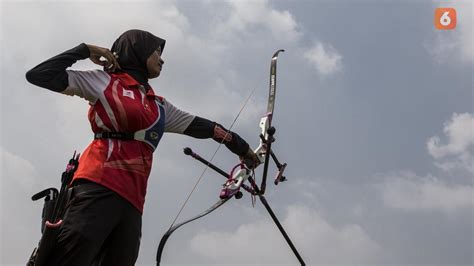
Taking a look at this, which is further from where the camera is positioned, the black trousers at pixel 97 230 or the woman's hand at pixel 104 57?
the woman's hand at pixel 104 57

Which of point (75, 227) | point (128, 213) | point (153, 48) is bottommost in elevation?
point (75, 227)

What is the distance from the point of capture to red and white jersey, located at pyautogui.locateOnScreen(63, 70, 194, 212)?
2.45 meters

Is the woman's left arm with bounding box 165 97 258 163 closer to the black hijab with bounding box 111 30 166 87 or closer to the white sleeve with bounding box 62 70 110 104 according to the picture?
the black hijab with bounding box 111 30 166 87

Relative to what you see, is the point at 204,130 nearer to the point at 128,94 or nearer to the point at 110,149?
the point at 128,94

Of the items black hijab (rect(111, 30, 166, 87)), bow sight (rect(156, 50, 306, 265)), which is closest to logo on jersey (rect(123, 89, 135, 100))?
black hijab (rect(111, 30, 166, 87))

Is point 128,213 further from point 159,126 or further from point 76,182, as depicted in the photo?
point 159,126

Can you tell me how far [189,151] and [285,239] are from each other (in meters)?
1.01

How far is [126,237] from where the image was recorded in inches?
96.3

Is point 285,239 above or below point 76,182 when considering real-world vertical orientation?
above

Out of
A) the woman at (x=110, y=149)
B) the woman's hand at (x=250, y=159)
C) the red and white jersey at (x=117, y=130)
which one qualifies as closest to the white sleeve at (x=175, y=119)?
the woman at (x=110, y=149)

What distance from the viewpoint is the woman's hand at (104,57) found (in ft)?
8.59

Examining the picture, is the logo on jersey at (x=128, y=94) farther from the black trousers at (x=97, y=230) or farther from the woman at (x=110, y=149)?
the black trousers at (x=97, y=230)

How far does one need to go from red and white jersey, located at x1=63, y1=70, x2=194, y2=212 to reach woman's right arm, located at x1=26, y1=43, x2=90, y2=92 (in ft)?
0.16

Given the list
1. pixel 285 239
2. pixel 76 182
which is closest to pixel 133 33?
pixel 76 182
